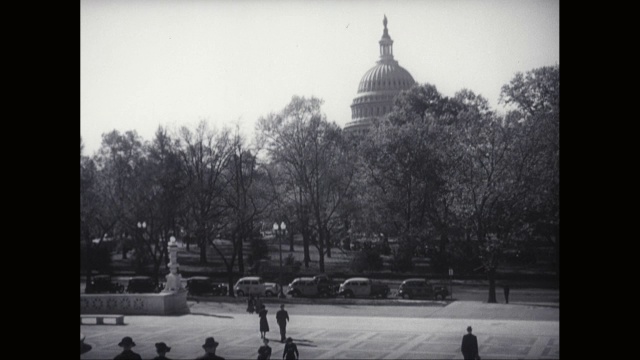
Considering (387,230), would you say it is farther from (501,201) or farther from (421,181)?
(501,201)

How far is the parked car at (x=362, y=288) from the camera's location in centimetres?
2272

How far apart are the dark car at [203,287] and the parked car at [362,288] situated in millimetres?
3580

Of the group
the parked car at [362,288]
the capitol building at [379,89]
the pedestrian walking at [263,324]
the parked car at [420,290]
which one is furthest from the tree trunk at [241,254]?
the pedestrian walking at [263,324]

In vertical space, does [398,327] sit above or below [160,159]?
below

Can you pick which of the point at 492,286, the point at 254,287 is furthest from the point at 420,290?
the point at 254,287

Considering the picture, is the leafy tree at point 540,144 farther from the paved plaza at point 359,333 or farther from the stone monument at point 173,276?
the stone monument at point 173,276

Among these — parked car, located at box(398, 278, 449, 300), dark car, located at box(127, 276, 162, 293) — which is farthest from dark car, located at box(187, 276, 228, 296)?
parked car, located at box(398, 278, 449, 300)

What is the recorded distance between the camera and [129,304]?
1977 centimetres

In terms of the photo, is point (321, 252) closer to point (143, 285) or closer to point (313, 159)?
point (313, 159)

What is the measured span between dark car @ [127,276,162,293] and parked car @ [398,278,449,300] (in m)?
7.10

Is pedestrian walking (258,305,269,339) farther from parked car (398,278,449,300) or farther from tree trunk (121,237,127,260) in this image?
tree trunk (121,237,127,260)
